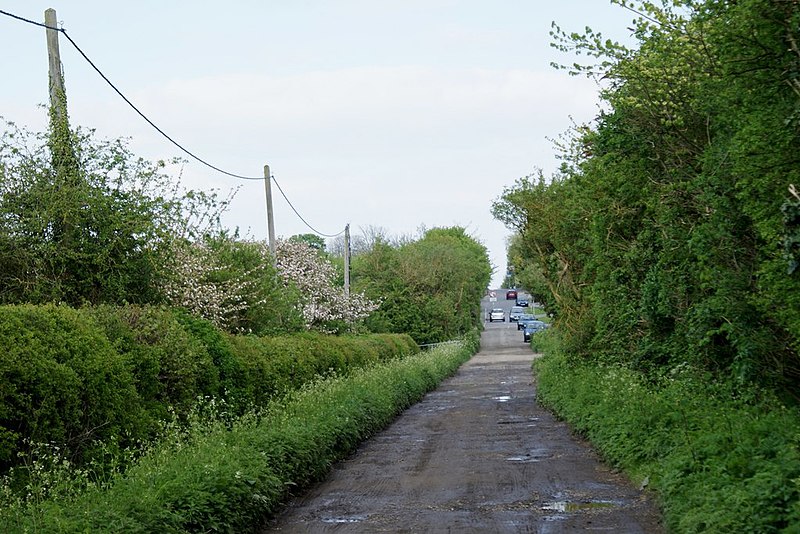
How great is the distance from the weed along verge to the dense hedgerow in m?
4.31

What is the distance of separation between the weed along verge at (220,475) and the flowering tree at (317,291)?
2243cm

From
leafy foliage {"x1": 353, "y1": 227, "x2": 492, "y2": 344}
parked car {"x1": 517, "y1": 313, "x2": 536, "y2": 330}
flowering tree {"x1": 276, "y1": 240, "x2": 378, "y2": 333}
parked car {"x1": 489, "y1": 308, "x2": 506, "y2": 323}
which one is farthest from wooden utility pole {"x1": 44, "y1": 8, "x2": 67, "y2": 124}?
parked car {"x1": 489, "y1": 308, "x2": 506, "y2": 323}

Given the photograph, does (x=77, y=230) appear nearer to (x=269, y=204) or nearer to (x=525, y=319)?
(x=269, y=204)

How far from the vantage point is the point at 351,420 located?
699 inches

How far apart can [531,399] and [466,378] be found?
473 inches

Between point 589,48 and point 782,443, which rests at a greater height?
point 589,48

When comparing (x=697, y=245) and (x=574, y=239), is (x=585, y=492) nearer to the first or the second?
(x=697, y=245)

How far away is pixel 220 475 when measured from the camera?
10398mm

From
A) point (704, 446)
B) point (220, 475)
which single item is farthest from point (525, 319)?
point (220, 475)

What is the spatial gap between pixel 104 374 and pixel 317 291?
3338 cm

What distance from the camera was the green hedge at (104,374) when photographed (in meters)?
9.16

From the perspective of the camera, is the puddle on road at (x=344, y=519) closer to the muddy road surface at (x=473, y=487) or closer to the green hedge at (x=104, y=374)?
the muddy road surface at (x=473, y=487)

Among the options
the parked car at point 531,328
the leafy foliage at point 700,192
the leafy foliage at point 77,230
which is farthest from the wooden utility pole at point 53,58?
the parked car at point 531,328

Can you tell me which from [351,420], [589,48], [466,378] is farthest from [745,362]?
[466,378]
